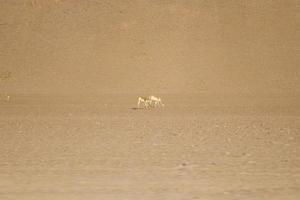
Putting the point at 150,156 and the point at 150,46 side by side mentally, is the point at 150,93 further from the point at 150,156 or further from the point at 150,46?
the point at 150,156

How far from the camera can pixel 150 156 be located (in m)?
13.6

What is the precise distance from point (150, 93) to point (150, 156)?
31.1 m

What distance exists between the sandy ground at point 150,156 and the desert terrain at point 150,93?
1.2 inches

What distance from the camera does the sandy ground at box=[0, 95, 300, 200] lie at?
9.80 m

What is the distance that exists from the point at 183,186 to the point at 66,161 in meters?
3.56

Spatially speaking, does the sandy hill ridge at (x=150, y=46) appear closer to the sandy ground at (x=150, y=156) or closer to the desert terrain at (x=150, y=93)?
the desert terrain at (x=150, y=93)

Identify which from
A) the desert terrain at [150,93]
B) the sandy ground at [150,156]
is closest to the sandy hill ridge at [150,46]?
the desert terrain at [150,93]

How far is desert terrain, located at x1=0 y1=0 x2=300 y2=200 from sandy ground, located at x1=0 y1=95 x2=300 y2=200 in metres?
0.03

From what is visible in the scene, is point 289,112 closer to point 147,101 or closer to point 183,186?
point 147,101

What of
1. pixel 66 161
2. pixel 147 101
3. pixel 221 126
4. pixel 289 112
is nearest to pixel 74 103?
pixel 147 101

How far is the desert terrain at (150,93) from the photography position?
423 inches

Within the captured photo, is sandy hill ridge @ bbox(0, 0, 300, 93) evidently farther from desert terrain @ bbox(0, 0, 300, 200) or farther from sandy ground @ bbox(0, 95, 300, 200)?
sandy ground @ bbox(0, 95, 300, 200)

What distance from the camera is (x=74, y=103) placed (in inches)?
1389

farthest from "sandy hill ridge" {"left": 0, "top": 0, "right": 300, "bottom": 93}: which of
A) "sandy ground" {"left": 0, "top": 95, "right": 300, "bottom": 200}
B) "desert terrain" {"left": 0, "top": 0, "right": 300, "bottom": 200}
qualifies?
"sandy ground" {"left": 0, "top": 95, "right": 300, "bottom": 200}
